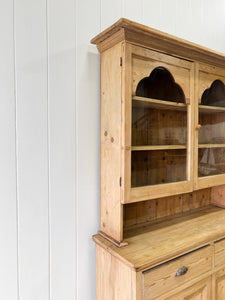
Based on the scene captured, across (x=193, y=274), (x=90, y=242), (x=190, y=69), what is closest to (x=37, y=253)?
(x=90, y=242)

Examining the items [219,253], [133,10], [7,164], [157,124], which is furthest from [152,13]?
[219,253]

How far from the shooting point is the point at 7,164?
3.36 feet

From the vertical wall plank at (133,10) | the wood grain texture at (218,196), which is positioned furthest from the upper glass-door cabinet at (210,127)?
the vertical wall plank at (133,10)

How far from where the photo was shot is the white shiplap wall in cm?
103

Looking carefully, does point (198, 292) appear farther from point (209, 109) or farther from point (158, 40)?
point (158, 40)

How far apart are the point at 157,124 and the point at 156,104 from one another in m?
0.10

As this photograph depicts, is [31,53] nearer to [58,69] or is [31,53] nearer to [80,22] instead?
[58,69]

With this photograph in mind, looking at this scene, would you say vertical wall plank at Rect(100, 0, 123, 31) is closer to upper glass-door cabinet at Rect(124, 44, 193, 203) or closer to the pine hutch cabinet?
the pine hutch cabinet

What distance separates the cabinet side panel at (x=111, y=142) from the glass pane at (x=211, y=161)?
0.55 m

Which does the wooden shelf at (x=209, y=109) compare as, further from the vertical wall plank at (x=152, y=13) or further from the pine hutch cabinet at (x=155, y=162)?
the vertical wall plank at (x=152, y=13)

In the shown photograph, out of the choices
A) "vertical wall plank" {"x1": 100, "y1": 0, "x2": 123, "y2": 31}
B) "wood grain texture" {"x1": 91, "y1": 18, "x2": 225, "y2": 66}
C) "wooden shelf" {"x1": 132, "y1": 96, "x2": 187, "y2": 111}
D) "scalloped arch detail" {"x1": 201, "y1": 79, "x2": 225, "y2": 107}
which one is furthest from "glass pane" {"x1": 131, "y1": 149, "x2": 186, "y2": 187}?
"vertical wall plank" {"x1": 100, "y1": 0, "x2": 123, "y2": 31}

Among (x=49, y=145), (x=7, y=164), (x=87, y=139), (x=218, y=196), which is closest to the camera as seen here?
(x=7, y=164)

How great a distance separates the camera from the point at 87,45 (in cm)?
121

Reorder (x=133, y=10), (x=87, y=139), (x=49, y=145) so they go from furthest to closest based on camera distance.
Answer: (x=133, y=10), (x=87, y=139), (x=49, y=145)
